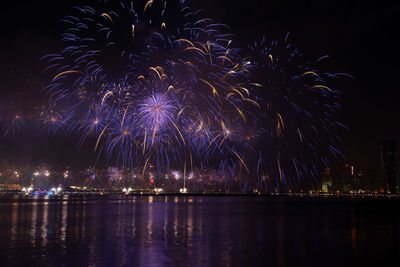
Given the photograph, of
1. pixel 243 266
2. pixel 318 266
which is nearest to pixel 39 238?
pixel 243 266

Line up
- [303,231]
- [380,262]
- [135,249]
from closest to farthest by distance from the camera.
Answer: [380,262], [135,249], [303,231]

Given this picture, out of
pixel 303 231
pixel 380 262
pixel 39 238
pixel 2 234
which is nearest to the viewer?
pixel 380 262

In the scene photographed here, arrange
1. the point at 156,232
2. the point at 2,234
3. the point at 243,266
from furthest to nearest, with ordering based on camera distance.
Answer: the point at 156,232 < the point at 2,234 < the point at 243,266

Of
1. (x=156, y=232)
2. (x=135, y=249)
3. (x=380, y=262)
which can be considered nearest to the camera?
(x=380, y=262)

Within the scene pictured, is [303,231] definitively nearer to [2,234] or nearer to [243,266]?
[243,266]

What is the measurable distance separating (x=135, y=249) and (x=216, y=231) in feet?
36.1

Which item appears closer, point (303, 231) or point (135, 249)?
point (135, 249)

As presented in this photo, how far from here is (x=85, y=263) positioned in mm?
18047

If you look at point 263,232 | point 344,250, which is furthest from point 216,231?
point 344,250

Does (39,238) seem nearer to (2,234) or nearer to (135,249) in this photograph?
(2,234)

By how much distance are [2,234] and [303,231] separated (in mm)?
22121

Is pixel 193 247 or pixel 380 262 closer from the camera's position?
pixel 380 262

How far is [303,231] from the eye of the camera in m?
33.7

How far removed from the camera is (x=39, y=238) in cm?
2656
